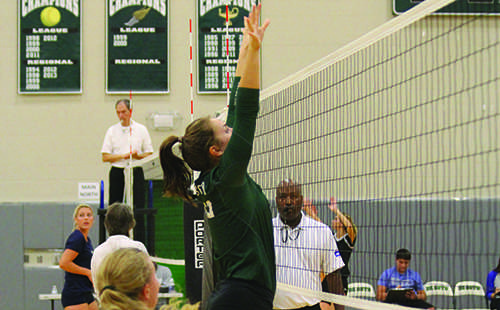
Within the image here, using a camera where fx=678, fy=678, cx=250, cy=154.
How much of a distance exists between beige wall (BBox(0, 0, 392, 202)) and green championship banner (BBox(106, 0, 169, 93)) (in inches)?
5.6

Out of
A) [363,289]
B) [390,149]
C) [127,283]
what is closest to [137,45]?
[390,149]

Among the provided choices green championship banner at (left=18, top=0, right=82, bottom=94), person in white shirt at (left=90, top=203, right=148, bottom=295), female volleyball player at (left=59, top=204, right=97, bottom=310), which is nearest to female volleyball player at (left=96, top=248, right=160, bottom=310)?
person in white shirt at (left=90, top=203, right=148, bottom=295)

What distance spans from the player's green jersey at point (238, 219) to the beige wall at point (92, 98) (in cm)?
800

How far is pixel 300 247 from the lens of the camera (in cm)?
482

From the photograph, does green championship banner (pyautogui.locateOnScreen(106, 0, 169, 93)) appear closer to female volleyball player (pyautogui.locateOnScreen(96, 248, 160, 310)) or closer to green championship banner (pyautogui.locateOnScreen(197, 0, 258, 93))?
green championship banner (pyautogui.locateOnScreen(197, 0, 258, 93))

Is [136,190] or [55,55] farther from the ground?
[55,55]

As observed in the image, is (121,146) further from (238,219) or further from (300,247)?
(238,219)

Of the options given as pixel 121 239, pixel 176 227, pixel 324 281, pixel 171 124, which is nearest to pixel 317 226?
pixel 324 281

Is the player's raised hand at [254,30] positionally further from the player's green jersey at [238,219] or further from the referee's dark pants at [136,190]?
the referee's dark pants at [136,190]

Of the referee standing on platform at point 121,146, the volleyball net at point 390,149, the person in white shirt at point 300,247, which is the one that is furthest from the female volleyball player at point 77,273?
the person in white shirt at point 300,247

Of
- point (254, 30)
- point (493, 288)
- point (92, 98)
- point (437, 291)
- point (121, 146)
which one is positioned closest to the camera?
point (254, 30)

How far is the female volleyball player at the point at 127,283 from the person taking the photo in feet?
7.75

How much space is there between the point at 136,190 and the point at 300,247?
12.8 ft

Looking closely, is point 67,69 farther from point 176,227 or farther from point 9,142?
point 176,227
